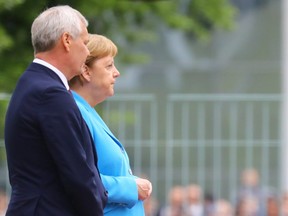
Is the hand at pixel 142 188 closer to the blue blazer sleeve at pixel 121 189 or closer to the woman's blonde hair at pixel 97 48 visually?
the blue blazer sleeve at pixel 121 189

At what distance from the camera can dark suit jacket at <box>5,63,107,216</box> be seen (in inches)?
170

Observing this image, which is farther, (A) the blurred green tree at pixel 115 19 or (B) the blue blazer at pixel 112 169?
(A) the blurred green tree at pixel 115 19

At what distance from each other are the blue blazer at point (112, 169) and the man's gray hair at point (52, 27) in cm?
52

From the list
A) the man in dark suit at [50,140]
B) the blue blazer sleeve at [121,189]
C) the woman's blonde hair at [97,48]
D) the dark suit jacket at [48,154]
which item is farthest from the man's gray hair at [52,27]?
the blue blazer sleeve at [121,189]

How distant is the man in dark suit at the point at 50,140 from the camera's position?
14.2 feet

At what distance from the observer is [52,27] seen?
4.45 m

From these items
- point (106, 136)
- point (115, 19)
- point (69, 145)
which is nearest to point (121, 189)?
point (106, 136)

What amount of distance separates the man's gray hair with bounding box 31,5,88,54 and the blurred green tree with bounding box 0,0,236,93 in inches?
251

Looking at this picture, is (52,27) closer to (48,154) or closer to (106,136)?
(48,154)

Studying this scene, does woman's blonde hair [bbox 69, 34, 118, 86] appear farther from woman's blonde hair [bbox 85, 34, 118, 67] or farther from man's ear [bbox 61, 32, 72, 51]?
man's ear [bbox 61, 32, 72, 51]

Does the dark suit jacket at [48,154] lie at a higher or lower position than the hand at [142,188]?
higher

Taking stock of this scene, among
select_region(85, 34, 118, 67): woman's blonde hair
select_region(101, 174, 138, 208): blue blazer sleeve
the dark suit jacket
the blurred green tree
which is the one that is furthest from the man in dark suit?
the blurred green tree

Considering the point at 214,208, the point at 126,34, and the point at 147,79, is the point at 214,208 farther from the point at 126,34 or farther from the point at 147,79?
the point at 147,79

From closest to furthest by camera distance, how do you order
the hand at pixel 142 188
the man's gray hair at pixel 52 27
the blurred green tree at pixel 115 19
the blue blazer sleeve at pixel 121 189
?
the man's gray hair at pixel 52 27
the blue blazer sleeve at pixel 121 189
the hand at pixel 142 188
the blurred green tree at pixel 115 19
